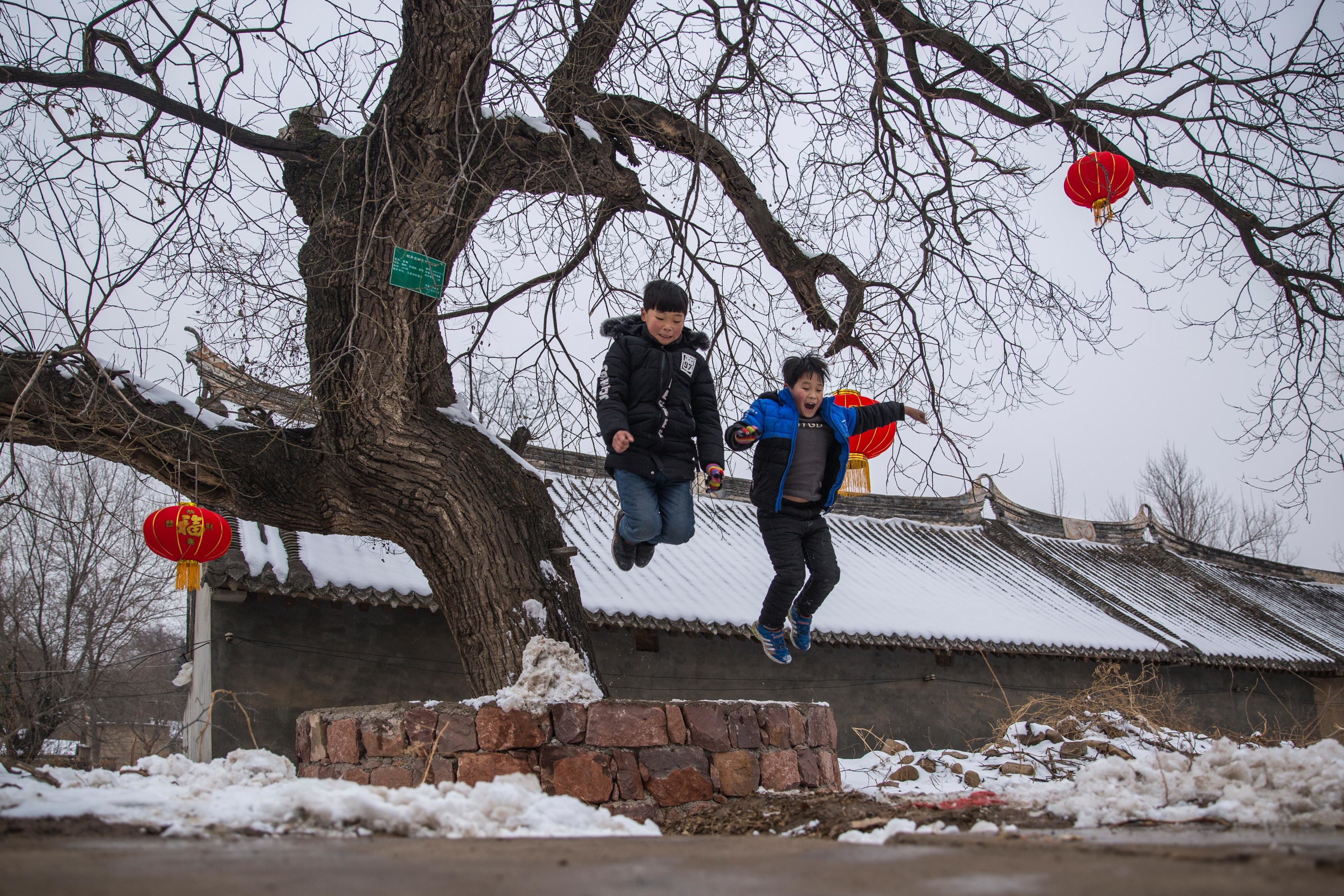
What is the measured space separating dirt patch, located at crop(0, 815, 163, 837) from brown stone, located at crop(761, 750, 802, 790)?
2736mm

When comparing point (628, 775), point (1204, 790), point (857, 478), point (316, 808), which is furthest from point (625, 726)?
point (857, 478)

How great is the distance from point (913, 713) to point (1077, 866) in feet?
31.6

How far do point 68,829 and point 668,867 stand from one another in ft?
4.41

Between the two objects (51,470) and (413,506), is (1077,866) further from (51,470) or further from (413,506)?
(51,470)

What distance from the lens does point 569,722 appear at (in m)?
3.76

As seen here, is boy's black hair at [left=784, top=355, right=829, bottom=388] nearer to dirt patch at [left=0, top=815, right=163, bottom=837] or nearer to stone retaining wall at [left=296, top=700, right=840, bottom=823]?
stone retaining wall at [left=296, top=700, right=840, bottom=823]

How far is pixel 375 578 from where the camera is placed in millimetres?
7879

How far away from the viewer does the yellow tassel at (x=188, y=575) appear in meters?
6.14

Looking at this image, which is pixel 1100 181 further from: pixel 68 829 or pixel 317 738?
pixel 68 829

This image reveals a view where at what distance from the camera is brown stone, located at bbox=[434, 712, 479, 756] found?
367cm

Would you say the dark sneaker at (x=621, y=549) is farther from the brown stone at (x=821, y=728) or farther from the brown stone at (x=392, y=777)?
the brown stone at (x=392, y=777)

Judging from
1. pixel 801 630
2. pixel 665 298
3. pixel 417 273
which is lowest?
pixel 801 630

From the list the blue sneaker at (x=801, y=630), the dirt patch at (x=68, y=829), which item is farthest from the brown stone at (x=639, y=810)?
the dirt patch at (x=68, y=829)

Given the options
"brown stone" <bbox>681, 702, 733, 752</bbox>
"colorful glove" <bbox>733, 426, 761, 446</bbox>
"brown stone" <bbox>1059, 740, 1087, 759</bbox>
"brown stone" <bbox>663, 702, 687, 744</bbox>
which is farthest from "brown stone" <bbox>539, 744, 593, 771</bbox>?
"brown stone" <bbox>1059, 740, 1087, 759</bbox>
